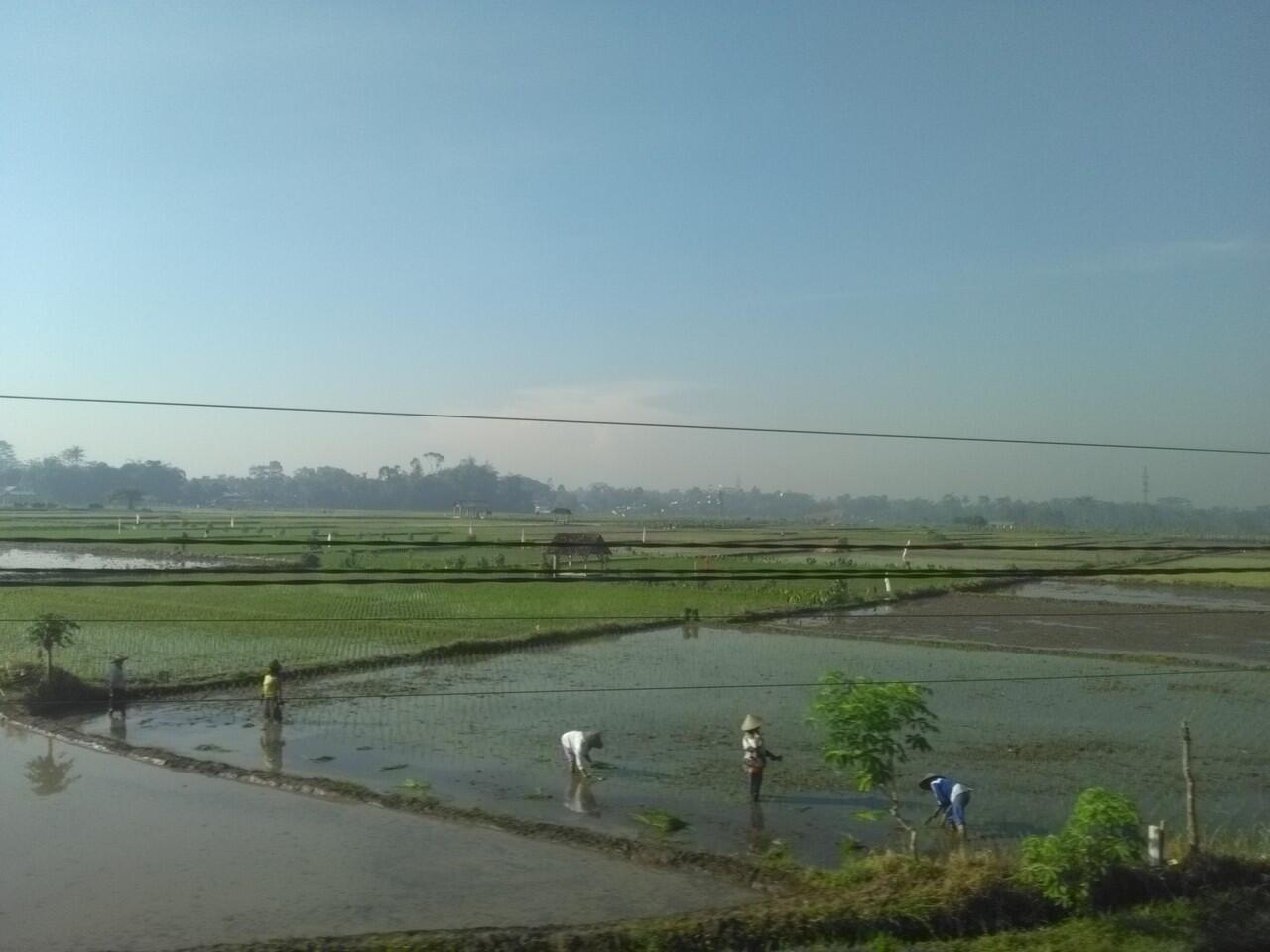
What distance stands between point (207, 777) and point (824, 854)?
7.54 metres

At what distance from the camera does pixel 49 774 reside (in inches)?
540

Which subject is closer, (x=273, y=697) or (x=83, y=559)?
(x=273, y=697)

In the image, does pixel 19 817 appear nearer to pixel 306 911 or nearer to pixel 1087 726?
pixel 306 911

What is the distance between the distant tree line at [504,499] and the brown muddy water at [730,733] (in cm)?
1228

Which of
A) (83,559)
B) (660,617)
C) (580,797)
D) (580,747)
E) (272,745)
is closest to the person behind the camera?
(580,797)

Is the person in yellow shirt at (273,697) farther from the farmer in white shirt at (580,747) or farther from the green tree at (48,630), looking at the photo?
the farmer in white shirt at (580,747)

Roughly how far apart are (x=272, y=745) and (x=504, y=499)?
24724 millimetres

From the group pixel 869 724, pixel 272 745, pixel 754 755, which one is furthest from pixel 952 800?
pixel 272 745

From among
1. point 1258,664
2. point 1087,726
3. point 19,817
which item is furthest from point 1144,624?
point 19,817

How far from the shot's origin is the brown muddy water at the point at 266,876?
28.6 ft

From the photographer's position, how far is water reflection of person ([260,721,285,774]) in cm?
1398

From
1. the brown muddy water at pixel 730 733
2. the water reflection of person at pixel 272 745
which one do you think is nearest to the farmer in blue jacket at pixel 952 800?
the brown muddy water at pixel 730 733

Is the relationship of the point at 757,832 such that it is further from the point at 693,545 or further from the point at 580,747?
the point at 693,545

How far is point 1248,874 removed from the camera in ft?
29.5
